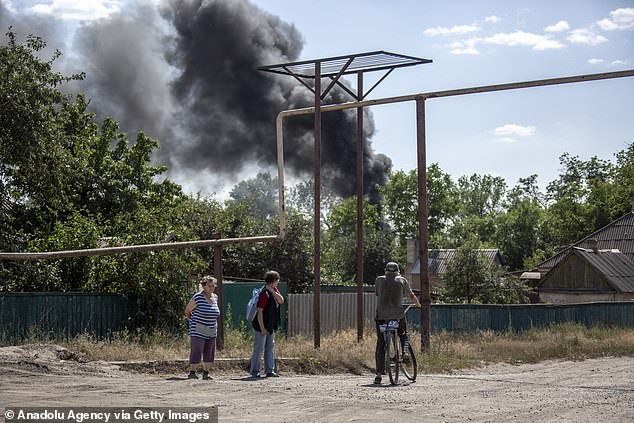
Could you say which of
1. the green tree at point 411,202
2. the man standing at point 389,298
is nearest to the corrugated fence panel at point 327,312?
the man standing at point 389,298

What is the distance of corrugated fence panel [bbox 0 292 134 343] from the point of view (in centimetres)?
1777

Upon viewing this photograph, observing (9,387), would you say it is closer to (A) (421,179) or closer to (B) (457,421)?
(B) (457,421)

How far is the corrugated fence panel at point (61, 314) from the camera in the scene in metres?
17.8

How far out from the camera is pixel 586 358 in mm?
19672

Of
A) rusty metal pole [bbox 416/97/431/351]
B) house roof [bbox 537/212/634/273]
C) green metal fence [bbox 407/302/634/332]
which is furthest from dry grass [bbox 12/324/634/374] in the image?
house roof [bbox 537/212/634/273]

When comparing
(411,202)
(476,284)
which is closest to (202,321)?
(476,284)

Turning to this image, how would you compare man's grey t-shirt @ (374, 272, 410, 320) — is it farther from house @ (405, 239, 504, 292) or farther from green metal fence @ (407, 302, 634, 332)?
house @ (405, 239, 504, 292)

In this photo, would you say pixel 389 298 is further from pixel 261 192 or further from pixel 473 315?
pixel 261 192

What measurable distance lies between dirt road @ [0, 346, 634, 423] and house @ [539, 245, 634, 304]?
97.7 feet

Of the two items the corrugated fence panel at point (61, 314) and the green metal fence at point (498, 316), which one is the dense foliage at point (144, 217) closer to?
the corrugated fence panel at point (61, 314)

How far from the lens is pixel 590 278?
4456cm

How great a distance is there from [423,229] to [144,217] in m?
8.01

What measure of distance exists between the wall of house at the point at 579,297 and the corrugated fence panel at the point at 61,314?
99.4 ft


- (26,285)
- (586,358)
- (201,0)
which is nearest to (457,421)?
(586,358)
